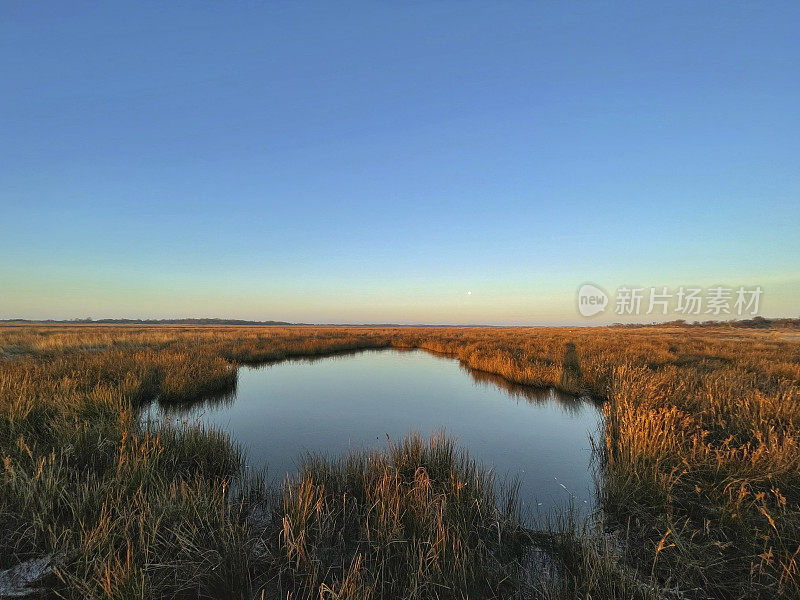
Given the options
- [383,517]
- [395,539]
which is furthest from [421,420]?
[395,539]

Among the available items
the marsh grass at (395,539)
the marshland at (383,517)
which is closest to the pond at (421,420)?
the marshland at (383,517)

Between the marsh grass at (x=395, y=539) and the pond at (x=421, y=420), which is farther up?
the marsh grass at (x=395, y=539)

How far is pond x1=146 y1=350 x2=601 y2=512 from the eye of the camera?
6.23m

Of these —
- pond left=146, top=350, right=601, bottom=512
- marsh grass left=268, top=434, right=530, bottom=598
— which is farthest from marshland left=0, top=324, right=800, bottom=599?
pond left=146, top=350, right=601, bottom=512

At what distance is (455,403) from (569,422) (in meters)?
3.71

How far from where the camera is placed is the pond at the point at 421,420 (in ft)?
20.5

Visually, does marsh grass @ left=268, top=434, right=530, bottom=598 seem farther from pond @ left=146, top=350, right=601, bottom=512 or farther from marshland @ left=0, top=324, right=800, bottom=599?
pond @ left=146, top=350, right=601, bottom=512

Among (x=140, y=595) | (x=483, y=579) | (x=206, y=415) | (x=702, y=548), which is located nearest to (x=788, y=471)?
(x=702, y=548)

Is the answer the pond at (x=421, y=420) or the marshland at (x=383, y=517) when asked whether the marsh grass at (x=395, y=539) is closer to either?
the marshland at (x=383, y=517)

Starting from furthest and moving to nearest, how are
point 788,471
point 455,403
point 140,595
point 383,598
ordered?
point 455,403 → point 788,471 → point 383,598 → point 140,595

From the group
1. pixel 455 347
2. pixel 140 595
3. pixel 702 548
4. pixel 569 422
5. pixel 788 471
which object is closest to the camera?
pixel 140 595

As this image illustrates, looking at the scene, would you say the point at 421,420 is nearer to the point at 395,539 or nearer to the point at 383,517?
the point at 383,517

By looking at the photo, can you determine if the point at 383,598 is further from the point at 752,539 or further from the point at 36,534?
the point at 752,539

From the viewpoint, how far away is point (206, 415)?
9.73 metres
